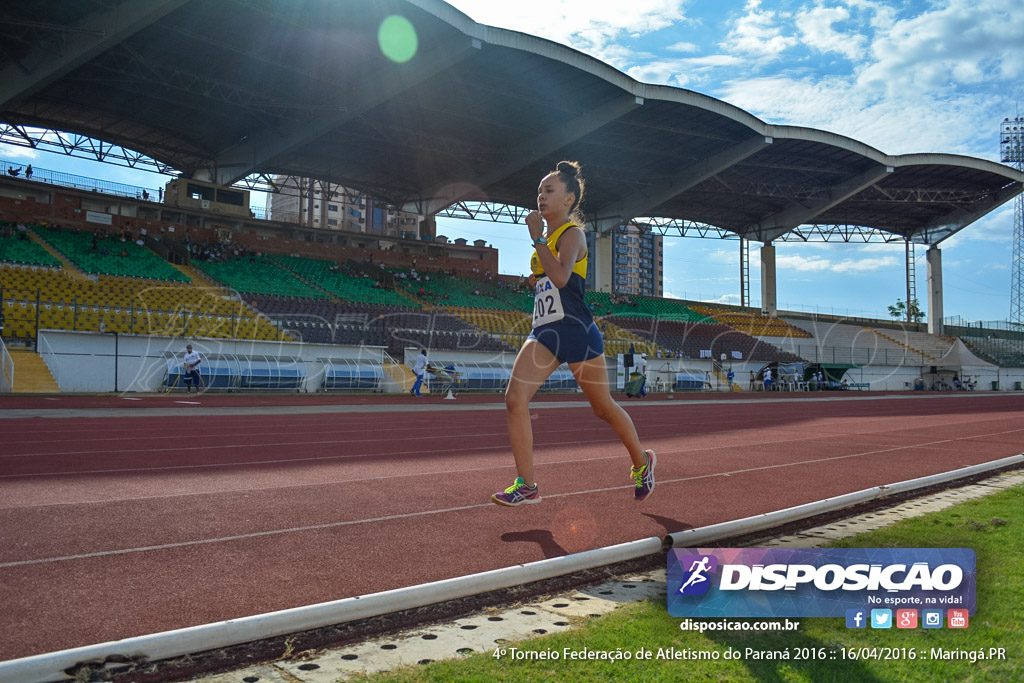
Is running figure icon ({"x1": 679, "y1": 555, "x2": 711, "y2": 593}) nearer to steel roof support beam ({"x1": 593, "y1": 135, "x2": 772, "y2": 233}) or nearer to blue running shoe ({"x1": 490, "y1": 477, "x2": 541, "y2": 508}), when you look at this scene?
blue running shoe ({"x1": 490, "y1": 477, "x2": 541, "y2": 508})

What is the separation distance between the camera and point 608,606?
114 inches

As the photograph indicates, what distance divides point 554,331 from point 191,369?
19328 millimetres

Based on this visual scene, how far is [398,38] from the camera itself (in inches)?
1038

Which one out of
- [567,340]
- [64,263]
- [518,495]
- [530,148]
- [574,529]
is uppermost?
[530,148]

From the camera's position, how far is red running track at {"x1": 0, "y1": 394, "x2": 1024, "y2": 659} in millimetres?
3000

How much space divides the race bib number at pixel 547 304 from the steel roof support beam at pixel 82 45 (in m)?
22.8

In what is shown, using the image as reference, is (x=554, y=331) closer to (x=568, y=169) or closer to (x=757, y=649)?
(x=568, y=169)

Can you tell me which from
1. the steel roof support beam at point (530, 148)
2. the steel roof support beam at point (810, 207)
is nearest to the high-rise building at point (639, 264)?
the steel roof support beam at point (810, 207)

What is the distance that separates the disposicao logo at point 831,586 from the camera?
107 inches

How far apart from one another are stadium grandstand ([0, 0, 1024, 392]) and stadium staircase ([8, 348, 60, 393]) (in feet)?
0.33

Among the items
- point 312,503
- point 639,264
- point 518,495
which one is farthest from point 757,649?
point 639,264

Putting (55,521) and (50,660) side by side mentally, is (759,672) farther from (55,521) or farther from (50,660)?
(55,521)

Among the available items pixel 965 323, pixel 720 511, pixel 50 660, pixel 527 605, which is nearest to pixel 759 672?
pixel 527 605

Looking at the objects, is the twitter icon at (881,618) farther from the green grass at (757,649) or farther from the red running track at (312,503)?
the red running track at (312,503)
